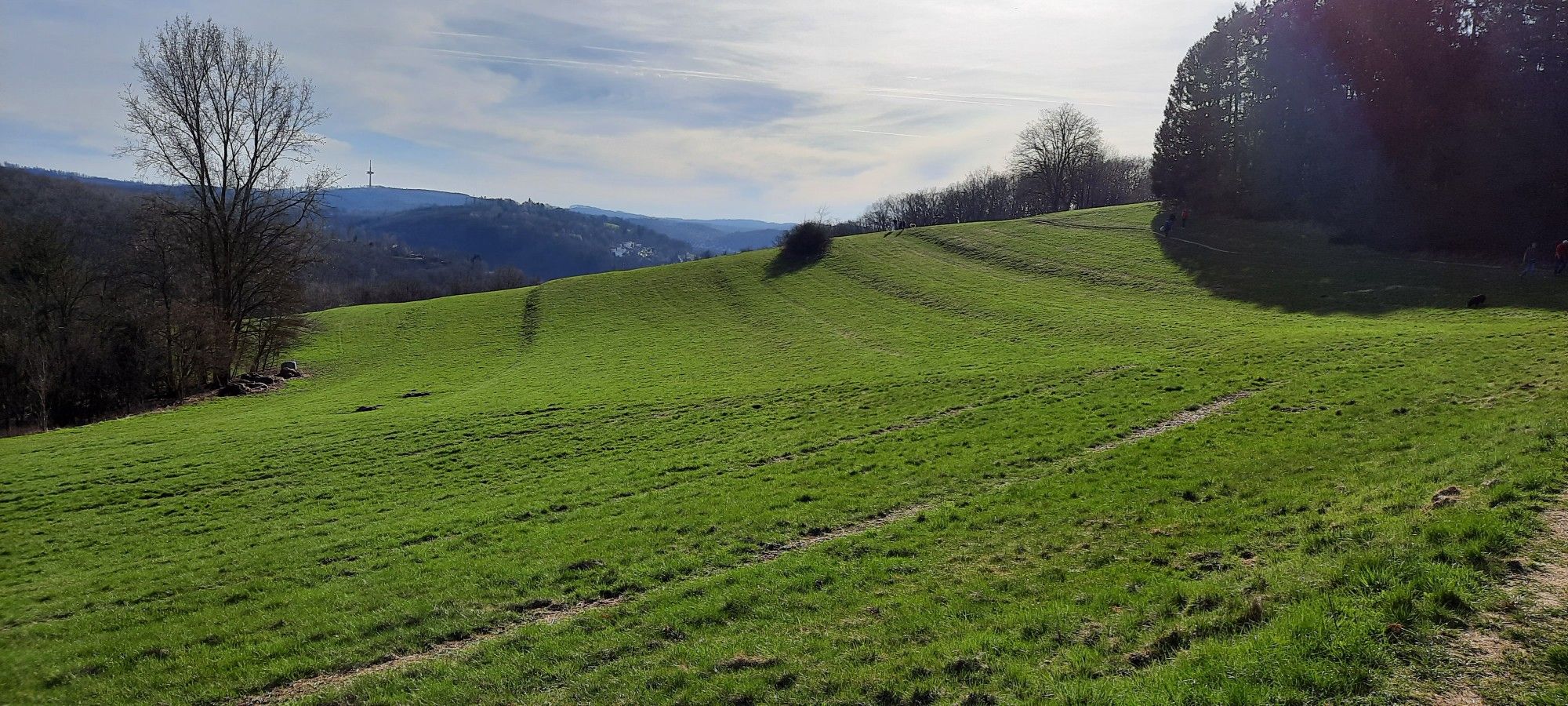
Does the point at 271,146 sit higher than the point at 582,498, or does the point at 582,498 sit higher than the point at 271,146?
the point at 271,146

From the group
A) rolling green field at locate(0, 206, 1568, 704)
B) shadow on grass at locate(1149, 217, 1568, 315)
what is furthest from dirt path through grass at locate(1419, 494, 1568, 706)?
shadow on grass at locate(1149, 217, 1568, 315)

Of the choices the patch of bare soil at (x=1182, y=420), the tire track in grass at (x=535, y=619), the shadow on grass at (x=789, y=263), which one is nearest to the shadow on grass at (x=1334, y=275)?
the patch of bare soil at (x=1182, y=420)

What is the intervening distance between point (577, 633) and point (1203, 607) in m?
7.72

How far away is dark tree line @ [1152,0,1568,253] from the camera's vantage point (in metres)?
39.8

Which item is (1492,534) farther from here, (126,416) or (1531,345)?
(126,416)

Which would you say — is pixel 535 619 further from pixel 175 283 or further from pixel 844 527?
pixel 175 283

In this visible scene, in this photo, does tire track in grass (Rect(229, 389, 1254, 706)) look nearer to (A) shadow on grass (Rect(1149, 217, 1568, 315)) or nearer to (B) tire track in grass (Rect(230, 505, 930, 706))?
(B) tire track in grass (Rect(230, 505, 930, 706))

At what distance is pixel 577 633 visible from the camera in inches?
360

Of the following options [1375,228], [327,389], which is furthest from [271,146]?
[1375,228]

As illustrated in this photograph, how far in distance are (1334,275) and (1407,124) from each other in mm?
13430

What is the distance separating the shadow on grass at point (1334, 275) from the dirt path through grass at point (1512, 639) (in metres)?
32.8

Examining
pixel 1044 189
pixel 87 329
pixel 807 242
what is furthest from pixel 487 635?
pixel 1044 189

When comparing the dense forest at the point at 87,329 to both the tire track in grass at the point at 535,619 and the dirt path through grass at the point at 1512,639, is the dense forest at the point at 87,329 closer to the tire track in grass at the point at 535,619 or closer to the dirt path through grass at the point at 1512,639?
the tire track in grass at the point at 535,619

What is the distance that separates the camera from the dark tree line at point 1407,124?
3978 cm
